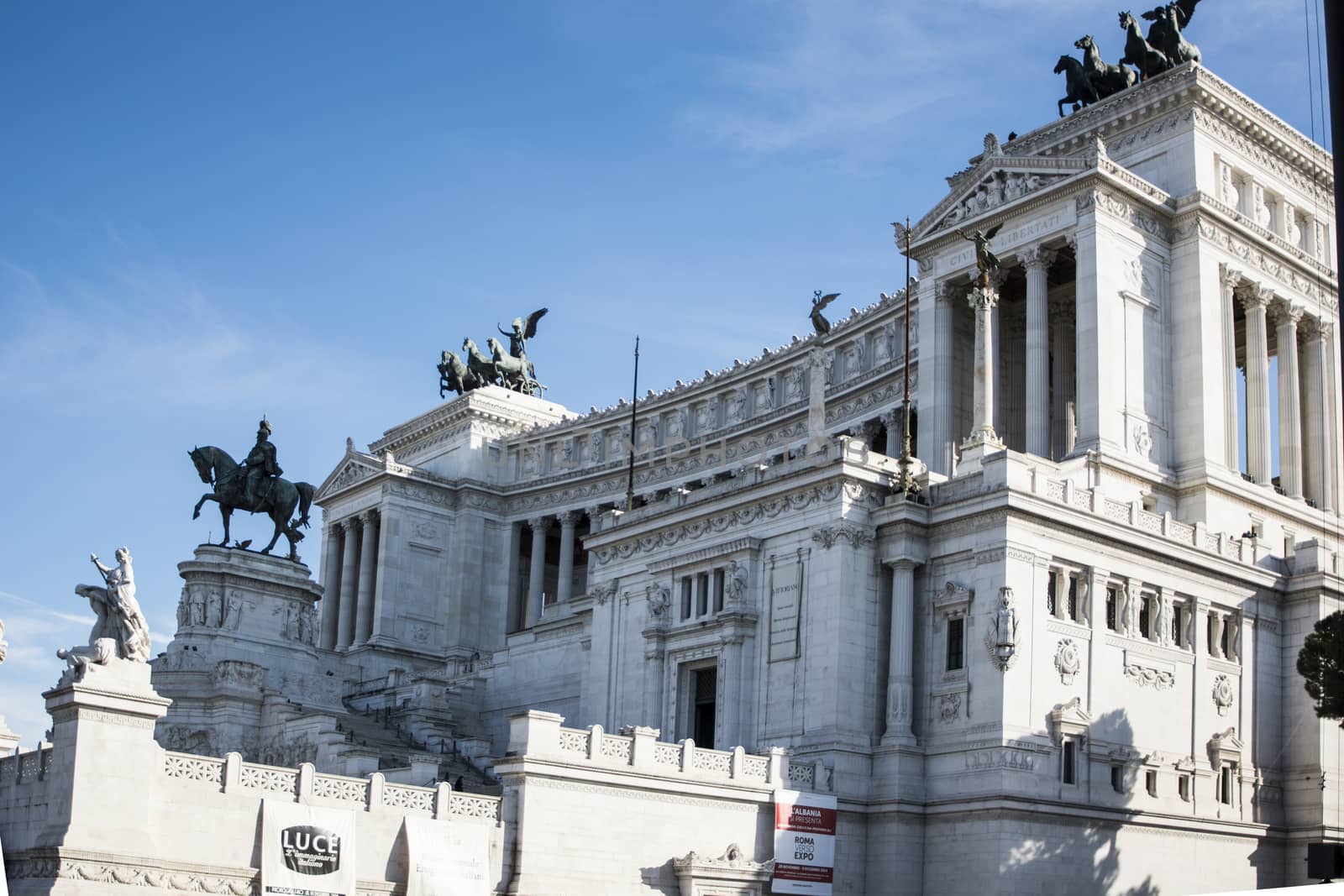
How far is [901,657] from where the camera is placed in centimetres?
5225

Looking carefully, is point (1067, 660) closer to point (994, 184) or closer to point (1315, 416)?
point (994, 184)

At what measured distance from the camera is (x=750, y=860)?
47.7 meters

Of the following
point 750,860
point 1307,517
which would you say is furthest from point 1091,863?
point 1307,517

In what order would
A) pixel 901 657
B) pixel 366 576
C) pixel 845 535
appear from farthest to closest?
pixel 366 576 → pixel 845 535 → pixel 901 657

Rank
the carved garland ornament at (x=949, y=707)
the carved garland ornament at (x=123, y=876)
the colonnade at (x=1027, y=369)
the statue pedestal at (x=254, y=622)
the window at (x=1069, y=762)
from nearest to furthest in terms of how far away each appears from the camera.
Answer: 1. the carved garland ornament at (x=123, y=876)
2. the window at (x=1069, y=762)
3. the carved garland ornament at (x=949, y=707)
4. the colonnade at (x=1027, y=369)
5. the statue pedestal at (x=254, y=622)

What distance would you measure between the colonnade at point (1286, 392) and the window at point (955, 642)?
899 inches

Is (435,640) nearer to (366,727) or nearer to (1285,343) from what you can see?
(366,727)

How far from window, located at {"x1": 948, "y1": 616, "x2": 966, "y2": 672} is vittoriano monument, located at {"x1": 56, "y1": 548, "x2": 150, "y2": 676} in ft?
79.4

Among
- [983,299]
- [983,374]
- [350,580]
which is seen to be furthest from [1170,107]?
[350,580]

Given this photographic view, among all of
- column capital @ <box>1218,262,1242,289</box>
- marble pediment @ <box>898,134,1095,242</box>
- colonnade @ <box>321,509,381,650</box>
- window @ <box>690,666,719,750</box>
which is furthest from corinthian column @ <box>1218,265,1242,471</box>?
colonnade @ <box>321,509,381,650</box>

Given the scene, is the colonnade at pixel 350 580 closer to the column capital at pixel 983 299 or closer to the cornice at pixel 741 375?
the cornice at pixel 741 375

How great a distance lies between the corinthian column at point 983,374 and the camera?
55562mm

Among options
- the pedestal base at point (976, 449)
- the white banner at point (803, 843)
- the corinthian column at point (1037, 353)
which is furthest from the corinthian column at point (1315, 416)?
the white banner at point (803, 843)

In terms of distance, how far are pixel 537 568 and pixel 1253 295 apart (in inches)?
1855
